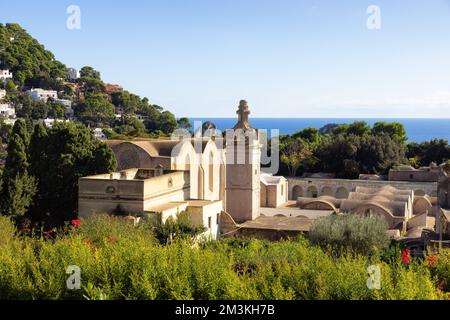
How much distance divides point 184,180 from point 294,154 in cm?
2837

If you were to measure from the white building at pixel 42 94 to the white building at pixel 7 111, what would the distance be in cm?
935

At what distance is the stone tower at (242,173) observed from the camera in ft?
96.3

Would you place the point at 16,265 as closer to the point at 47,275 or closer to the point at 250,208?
the point at 47,275

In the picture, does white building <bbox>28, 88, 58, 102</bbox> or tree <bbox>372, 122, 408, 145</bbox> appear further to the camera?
white building <bbox>28, 88, 58, 102</bbox>

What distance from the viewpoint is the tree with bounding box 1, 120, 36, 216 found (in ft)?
70.9

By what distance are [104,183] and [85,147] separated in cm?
482

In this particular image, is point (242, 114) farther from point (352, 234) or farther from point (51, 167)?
point (352, 234)

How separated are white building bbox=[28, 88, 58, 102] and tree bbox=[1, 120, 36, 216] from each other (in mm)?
78856

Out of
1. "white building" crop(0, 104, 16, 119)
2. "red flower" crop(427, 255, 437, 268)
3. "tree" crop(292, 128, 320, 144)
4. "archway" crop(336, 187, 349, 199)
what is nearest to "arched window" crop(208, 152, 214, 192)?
"red flower" crop(427, 255, 437, 268)

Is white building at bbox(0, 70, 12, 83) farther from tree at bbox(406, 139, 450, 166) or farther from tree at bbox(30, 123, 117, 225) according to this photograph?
tree at bbox(30, 123, 117, 225)

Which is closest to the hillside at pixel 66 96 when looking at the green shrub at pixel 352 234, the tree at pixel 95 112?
the tree at pixel 95 112

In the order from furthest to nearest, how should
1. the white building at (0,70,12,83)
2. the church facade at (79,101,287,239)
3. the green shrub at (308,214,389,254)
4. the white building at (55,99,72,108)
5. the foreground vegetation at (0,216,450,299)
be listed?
the white building at (0,70,12,83) → the white building at (55,99,72,108) → the church facade at (79,101,287,239) → the green shrub at (308,214,389,254) → the foreground vegetation at (0,216,450,299)

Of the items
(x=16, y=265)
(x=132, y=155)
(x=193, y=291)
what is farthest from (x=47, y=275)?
(x=132, y=155)
